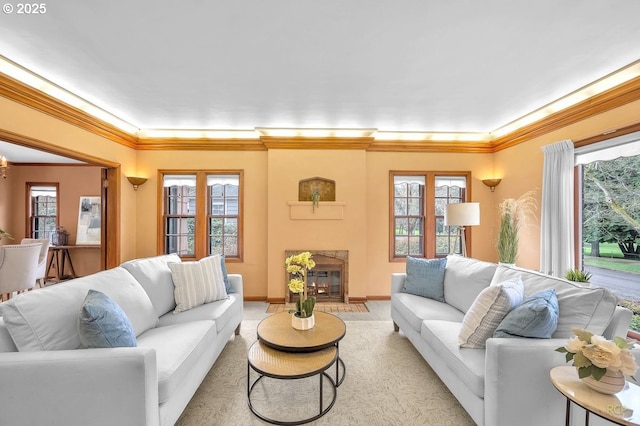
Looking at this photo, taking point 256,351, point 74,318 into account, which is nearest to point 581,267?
point 256,351

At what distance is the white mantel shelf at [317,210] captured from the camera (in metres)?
4.18

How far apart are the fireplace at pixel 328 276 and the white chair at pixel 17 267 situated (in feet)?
11.6

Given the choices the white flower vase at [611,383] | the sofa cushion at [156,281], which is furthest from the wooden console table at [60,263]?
the white flower vase at [611,383]

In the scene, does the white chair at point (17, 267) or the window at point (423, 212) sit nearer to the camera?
the white chair at point (17, 267)

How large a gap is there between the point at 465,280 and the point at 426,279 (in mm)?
432

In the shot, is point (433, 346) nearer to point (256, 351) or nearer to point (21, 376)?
point (256, 351)

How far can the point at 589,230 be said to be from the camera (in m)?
3.02

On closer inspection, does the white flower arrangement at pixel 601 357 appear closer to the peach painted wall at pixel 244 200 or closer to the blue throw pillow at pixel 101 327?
the blue throw pillow at pixel 101 327

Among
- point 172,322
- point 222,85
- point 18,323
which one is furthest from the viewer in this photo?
point 222,85

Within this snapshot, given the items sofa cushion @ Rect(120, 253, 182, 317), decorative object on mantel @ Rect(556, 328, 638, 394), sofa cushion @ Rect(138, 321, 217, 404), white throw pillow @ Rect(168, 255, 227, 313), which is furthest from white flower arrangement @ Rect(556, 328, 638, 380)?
sofa cushion @ Rect(120, 253, 182, 317)

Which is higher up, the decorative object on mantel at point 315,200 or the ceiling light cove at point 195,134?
the ceiling light cove at point 195,134

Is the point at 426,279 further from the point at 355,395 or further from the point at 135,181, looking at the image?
the point at 135,181

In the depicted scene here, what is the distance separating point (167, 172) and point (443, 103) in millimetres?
4261

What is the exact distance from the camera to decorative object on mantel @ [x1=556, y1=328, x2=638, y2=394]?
116 centimetres
